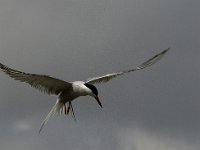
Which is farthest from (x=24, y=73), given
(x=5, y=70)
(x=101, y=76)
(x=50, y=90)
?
(x=101, y=76)

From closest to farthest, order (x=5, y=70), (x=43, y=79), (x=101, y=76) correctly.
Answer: (x=5, y=70)
(x=43, y=79)
(x=101, y=76)

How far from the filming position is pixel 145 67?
36.6 m

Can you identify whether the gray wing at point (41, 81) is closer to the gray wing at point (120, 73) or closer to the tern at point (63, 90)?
the tern at point (63, 90)

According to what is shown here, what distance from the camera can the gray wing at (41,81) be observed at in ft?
101

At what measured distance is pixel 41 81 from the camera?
33.3 metres

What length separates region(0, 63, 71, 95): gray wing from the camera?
30875 millimetres

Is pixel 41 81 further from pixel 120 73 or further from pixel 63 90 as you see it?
pixel 120 73

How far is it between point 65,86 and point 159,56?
5015 millimetres

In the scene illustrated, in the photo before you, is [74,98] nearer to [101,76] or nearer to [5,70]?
[101,76]

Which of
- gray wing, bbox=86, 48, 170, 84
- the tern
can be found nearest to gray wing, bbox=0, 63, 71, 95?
the tern

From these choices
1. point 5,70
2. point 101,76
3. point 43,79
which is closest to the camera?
point 5,70

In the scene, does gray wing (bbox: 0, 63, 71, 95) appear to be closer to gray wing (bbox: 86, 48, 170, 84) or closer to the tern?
the tern

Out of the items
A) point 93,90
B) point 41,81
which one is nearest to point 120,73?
point 93,90

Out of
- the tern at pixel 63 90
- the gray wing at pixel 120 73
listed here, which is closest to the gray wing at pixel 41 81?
the tern at pixel 63 90
